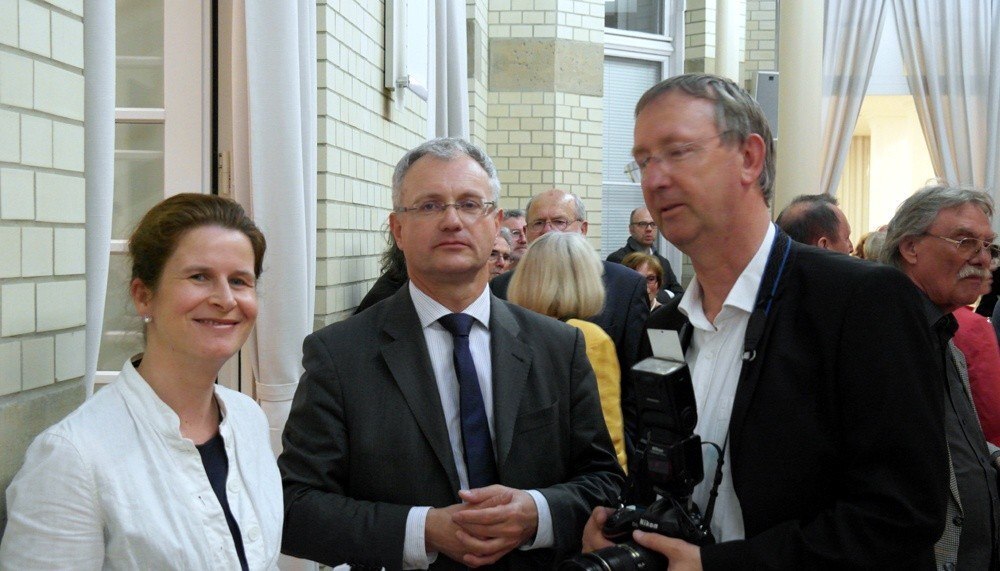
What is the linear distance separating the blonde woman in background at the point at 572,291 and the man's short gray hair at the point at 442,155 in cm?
90

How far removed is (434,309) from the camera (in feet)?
6.81

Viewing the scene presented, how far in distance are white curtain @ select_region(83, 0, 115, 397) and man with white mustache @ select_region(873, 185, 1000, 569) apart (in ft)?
6.76

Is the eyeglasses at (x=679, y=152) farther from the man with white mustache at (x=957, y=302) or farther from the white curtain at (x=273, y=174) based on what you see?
the white curtain at (x=273, y=174)

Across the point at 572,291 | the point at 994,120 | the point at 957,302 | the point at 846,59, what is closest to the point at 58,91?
the point at 572,291

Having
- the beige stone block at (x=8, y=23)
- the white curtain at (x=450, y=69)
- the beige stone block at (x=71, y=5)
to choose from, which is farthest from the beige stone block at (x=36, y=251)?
the white curtain at (x=450, y=69)

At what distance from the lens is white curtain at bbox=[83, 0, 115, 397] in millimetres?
1915

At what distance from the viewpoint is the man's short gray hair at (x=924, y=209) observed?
2707mm

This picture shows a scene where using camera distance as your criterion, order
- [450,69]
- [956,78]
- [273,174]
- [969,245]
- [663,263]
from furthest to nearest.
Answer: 1. [956,78]
2. [663,263]
3. [450,69]
4. [273,174]
5. [969,245]

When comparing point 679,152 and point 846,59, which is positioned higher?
point 846,59

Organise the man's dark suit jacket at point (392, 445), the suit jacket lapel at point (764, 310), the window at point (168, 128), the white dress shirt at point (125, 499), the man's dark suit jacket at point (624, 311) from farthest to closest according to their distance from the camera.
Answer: the man's dark suit jacket at point (624, 311), the window at point (168, 128), the man's dark suit jacket at point (392, 445), the suit jacket lapel at point (764, 310), the white dress shirt at point (125, 499)

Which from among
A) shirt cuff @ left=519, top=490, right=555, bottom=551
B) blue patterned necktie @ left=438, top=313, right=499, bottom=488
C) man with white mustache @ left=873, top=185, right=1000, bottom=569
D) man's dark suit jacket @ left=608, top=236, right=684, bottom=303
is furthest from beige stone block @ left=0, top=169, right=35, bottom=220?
man's dark suit jacket @ left=608, top=236, right=684, bottom=303

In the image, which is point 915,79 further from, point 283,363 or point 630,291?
point 283,363

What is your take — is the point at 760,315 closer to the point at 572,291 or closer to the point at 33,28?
the point at 33,28

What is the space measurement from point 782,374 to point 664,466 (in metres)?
0.26
